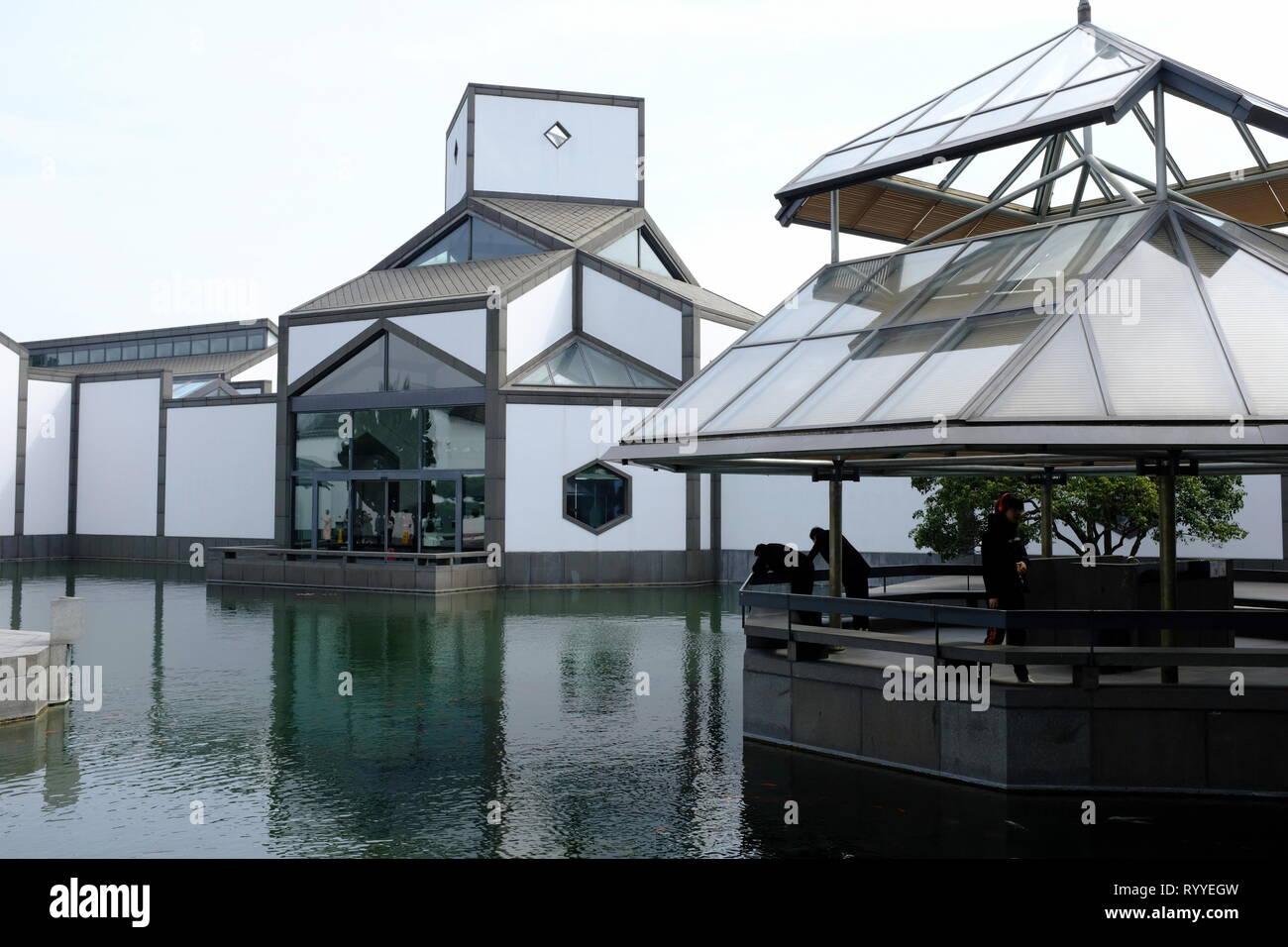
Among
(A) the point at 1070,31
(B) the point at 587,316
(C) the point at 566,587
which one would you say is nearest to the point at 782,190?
(A) the point at 1070,31

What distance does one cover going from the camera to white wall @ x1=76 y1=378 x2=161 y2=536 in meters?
44.5

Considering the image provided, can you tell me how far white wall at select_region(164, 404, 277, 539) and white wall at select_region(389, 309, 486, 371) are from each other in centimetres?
903

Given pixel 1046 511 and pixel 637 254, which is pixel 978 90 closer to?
pixel 1046 511

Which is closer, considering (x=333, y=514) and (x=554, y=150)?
(x=333, y=514)

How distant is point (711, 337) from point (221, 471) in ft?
62.7

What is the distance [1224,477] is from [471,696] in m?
16.4

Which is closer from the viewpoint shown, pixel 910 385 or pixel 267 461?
pixel 910 385

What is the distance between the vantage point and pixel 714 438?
1242cm

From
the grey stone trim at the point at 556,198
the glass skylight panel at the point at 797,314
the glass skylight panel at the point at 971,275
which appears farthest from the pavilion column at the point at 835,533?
the grey stone trim at the point at 556,198

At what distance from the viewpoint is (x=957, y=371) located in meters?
11.2

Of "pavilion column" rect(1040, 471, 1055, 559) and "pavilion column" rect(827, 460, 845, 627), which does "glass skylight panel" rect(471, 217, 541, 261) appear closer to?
"pavilion column" rect(1040, 471, 1055, 559)

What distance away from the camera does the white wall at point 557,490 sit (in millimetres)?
32875

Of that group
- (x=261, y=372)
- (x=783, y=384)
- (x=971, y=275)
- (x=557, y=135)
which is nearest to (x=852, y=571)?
(x=783, y=384)
